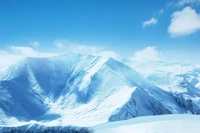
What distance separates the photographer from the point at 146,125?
204 feet

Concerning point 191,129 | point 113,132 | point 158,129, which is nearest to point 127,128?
point 113,132

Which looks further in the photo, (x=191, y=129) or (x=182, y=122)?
(x=182, y=122)

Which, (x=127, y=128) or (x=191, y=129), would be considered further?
(x=127, y=128)

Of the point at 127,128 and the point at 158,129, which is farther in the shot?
the point at 127,128

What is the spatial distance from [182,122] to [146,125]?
7.10m

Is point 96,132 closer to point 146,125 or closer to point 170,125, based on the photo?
point 146,125

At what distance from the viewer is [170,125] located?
5916cm

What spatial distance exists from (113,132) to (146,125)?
7110 mm

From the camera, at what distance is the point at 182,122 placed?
61.4 metres

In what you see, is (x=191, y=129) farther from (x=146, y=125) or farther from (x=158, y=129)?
(x=146, y=125)

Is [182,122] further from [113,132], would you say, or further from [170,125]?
[113,132]

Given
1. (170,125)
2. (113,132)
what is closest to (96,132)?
(113,132)

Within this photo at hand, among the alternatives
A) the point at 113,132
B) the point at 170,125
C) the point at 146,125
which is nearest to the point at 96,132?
the point at 113,132

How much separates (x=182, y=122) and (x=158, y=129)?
7691 millimetres
